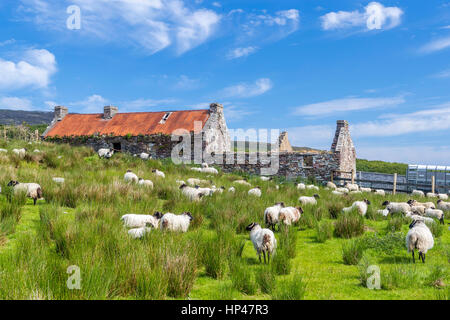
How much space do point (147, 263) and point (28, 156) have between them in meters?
14.1

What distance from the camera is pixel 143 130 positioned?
32.1m

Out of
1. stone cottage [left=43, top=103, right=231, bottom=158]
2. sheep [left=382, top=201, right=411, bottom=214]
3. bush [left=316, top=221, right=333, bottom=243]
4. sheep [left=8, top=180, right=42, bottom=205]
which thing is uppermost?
stone cottage [left=43, top=103, right=231, bottom=158]

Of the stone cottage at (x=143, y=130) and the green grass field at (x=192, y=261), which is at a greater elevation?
the stone cottage at (x=143, y=130)

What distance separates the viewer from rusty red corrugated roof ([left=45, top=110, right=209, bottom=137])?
31.4m

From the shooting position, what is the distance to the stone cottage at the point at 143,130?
3003cm

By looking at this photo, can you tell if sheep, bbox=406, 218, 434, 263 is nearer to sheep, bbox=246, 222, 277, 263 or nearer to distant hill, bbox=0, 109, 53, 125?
sheep, bbox=246, 222, 277, 263

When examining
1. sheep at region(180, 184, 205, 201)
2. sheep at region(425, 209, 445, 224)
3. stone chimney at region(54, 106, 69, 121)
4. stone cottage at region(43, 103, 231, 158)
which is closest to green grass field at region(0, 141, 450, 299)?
sheep at region(180, 184, 205, 201)

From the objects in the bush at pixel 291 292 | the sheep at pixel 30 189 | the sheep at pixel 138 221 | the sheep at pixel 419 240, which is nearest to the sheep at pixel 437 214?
the sheep at pixel 419 240

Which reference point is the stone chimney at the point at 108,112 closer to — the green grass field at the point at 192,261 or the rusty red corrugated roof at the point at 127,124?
the rusty red corrugated roof at the point at 127,124
